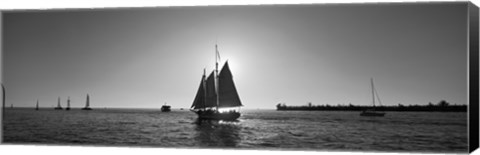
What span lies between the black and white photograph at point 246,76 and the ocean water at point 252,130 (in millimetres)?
29

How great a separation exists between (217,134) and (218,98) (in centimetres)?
254

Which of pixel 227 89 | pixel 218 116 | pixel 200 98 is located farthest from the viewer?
pixel 218 116

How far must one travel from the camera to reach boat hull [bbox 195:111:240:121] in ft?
45.9

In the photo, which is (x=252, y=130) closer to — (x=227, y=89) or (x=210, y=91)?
(x=227, y=89)

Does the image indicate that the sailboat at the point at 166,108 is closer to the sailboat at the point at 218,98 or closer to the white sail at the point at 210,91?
the sailboat at the point at 218,98

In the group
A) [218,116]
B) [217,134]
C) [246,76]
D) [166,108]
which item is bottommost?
[217,134]

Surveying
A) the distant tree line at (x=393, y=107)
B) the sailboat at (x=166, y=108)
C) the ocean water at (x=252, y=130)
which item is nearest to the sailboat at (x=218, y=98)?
the ocean water at (x=252, y=130)

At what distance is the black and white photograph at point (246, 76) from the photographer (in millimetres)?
11883

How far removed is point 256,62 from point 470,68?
344 centimetres

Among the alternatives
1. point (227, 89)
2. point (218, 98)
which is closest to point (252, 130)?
point (227, 89)

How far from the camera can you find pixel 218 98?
16.2 m

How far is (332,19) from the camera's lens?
12.4 m

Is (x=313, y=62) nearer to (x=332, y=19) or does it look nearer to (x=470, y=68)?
(x=332, y=19)

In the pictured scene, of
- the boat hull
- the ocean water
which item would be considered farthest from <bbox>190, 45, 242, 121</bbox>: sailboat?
the ocean water
